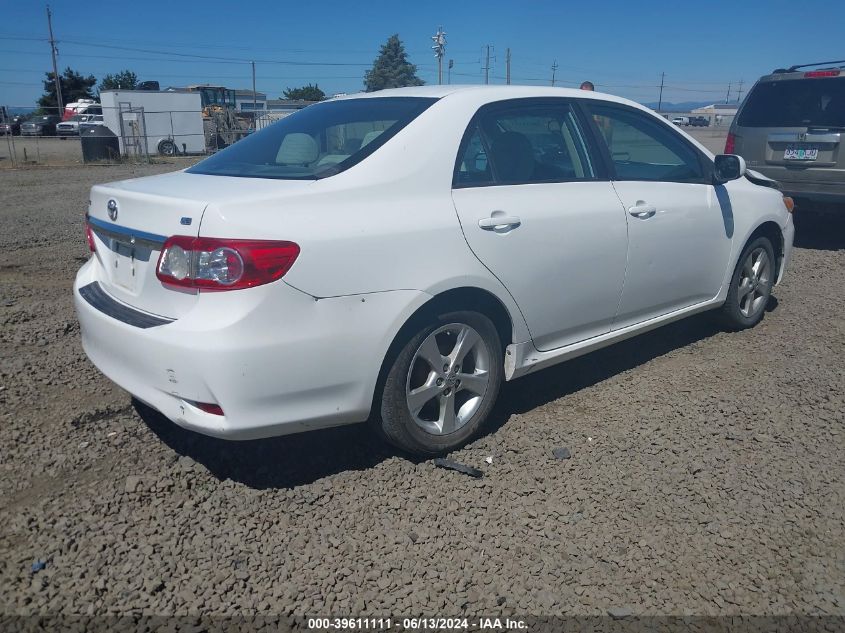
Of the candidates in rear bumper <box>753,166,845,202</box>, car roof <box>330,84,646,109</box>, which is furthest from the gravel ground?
rear bumper <box>753,166,845,202</box>

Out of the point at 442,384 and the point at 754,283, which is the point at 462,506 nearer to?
the point at 442,384

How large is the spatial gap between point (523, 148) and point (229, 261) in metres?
1.77

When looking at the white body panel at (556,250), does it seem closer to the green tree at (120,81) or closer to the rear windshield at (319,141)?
the rear windshield at (319,141)

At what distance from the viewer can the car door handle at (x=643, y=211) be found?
4.03 metres

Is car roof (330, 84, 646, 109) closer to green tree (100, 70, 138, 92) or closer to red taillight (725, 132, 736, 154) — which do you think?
red taillight (725, 132, 736, 154)

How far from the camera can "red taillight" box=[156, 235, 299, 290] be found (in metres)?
2.66

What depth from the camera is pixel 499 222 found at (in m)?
3.36

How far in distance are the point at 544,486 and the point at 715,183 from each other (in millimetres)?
2600

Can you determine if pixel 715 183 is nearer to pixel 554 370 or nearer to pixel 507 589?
pixel 554 370

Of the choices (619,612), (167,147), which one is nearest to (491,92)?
(619,612)

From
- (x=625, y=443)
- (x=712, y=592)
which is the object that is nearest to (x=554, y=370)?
(x=625, y=443)

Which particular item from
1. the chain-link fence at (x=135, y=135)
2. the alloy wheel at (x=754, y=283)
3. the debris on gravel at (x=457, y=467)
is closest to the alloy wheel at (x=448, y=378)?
the debris on gravel at (x=457, y=467)

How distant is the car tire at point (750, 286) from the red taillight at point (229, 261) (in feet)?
11.7

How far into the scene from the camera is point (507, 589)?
2570 millimetres
